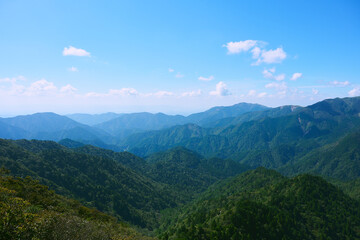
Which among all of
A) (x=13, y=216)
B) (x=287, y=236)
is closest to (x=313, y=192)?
(x=287, y=236)

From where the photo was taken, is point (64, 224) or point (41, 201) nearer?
Answer: point (64, 224)

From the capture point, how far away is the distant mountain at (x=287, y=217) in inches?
3839

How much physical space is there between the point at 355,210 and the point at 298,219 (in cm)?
4662

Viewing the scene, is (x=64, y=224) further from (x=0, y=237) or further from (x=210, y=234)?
(x=210, y=234)

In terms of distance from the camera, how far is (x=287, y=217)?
109875 millimetres

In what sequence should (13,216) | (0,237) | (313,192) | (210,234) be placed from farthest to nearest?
1. (313,192)
2. (210,234)
3. (13,216)
4. (0,237)

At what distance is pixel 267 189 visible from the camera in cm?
16350

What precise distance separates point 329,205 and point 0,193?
168 meters

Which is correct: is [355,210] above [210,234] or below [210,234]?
below

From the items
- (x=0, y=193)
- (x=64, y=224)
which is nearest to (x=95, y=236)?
(x=64, y=224)

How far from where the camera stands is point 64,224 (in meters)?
35.2

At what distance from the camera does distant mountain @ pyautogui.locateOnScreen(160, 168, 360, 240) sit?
320 feet

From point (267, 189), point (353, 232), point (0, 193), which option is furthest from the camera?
point (267, 189)

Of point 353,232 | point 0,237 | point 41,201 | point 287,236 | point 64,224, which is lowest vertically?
point 353,232
